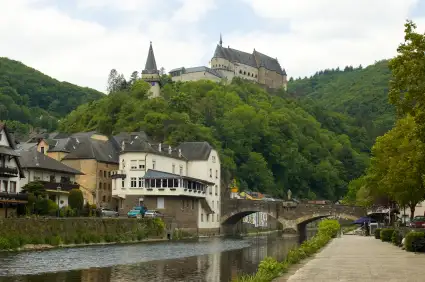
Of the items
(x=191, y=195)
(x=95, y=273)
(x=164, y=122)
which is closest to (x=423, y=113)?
(x=95, y=273)

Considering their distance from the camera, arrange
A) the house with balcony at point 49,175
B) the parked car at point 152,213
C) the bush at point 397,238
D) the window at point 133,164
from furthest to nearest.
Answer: the window at point 133,164, the parked car at point 152,213, the house with balcony at point 49,175, the bush at point 397,238

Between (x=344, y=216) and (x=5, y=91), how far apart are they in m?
120

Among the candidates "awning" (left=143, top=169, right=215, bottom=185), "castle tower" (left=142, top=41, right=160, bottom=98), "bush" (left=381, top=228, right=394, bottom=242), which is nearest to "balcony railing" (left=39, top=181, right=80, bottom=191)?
"awning" (left=143, top=169, right=215, bottom=185)

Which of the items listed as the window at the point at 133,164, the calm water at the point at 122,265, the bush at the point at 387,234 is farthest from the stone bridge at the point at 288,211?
the calm water at the point at 122,265

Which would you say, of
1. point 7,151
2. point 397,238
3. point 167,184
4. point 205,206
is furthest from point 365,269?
point 205,206

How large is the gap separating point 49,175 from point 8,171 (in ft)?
44.9

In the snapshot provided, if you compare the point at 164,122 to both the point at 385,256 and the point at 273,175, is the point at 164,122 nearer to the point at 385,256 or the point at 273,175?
the point at 273,175

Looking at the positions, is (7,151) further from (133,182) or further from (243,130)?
(243,130)

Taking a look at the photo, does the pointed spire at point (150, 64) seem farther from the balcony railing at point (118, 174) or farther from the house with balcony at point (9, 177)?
the house with balcony at point (9, 177)

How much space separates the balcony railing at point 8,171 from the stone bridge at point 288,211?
4428 centimetres

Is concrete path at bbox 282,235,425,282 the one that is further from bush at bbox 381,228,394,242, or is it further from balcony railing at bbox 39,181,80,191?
balcony railing at bbox 39,181,80,191

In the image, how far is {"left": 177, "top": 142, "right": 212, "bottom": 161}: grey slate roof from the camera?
10138 centimetres

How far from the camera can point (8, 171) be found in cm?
6600

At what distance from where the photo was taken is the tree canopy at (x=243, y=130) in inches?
5231
